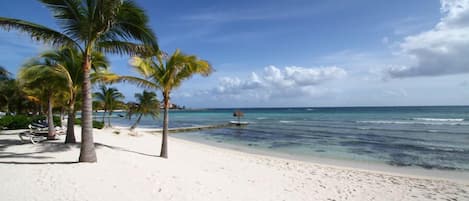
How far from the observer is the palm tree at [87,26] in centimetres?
633

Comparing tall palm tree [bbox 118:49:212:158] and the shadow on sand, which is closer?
the shadow on sand

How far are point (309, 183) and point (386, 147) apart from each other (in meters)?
11.7

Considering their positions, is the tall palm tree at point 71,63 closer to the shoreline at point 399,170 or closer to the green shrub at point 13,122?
the shoreline at point 399,170

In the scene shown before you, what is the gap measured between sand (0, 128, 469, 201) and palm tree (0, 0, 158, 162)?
1.29 meters

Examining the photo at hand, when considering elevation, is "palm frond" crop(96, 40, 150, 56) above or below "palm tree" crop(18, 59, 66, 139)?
above

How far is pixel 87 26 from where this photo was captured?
6598 millimetres

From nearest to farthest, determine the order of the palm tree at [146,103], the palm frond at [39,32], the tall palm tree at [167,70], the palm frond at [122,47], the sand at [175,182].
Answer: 1. the sand at [175,182]
2. the palm frond at [39,32]
3. the palm frond at [122,47]
4. the tall palm tree at [167,70]
5. the palm tree at [146,103]

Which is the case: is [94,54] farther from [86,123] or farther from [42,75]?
[86,123]

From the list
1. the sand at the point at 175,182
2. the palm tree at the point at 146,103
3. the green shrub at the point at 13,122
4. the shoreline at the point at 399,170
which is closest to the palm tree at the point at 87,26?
the sand at the point at 175,182

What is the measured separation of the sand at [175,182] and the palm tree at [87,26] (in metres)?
1.29

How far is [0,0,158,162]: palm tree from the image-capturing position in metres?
6.33

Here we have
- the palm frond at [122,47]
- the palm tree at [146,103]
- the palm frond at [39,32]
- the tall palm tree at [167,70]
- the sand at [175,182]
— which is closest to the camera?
the sand at [175,182]

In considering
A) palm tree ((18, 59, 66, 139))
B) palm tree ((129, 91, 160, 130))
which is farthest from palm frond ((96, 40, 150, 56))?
palm tree ((129, 91, 160, 130))

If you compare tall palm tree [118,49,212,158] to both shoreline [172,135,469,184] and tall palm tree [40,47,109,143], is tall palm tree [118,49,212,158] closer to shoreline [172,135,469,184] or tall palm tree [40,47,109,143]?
tall palm tree [40,47,109,143]
